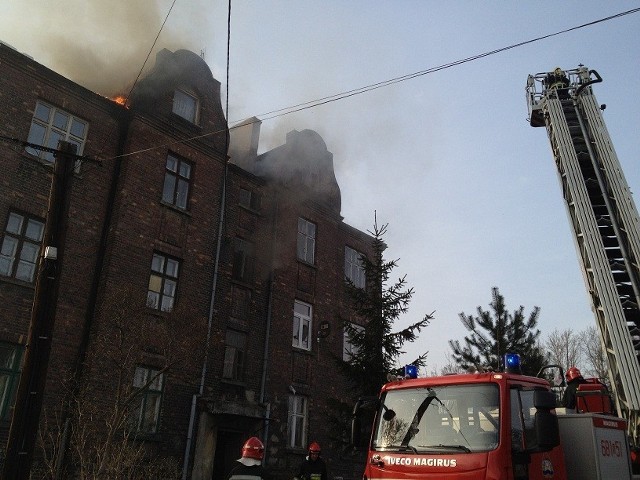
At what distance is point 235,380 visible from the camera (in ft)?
53.8

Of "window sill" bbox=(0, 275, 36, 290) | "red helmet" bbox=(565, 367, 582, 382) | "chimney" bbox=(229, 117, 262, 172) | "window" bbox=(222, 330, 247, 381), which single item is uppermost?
"chimney" bbox=(229, 117, 262, 172)

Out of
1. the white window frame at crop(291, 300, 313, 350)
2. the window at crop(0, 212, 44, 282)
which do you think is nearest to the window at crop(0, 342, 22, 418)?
the window at crop(0, 212, 44, 282)

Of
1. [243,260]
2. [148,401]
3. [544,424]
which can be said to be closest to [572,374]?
[544,424]

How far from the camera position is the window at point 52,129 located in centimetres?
1382

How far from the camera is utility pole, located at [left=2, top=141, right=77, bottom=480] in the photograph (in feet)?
25.1

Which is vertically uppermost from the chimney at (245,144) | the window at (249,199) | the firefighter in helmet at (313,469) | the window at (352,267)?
the chimney at (245,144)

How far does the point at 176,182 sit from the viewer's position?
1647 centimetres

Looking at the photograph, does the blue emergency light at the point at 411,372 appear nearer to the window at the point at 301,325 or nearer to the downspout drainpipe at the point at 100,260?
the downspout drainpipe at the point at 100,260

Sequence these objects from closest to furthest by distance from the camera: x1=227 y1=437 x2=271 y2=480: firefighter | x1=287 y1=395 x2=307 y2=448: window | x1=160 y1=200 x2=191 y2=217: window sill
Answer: x1=227 y1=437 x2=271 y2=480: firefighter
x1=160 y1=200 x2=191 y2=217: window sill
x1=287 y1=395 x2=307 y2=448: window

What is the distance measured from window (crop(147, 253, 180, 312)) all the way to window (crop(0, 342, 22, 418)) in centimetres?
336

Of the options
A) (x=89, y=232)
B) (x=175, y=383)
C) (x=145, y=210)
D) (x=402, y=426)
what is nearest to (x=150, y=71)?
Answer: (x=145, y=210)

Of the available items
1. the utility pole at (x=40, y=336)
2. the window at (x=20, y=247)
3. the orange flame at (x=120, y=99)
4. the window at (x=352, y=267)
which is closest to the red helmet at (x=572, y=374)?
the utility pole at (x=40, y=336)

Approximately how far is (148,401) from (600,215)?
12.3m

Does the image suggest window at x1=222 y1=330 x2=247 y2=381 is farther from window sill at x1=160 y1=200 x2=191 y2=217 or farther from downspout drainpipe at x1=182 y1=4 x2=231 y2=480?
window sill at x1=160 y1=200 x2=191 y2=217
